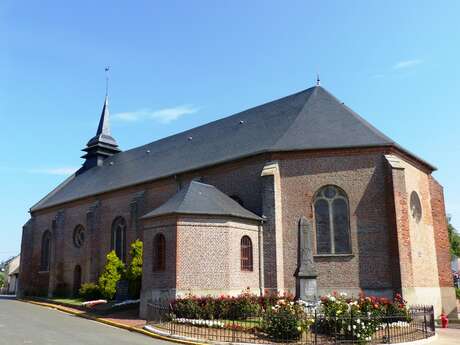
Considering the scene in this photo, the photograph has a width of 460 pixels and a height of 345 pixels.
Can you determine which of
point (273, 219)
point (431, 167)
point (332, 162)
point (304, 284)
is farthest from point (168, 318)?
point (431, 167)

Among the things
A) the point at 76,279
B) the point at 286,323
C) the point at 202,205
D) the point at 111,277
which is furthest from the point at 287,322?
the point at 76,279

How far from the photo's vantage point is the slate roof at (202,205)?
64.0 feet

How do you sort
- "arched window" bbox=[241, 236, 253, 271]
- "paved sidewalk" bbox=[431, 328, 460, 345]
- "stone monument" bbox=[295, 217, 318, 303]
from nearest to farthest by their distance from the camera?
"paved sidewalk" bbox=[431, 328, 460, 345]
"stone monument" bbox=[295, 217, 318, 303]
"arched window" bbox=[241, 236, 253, 271]

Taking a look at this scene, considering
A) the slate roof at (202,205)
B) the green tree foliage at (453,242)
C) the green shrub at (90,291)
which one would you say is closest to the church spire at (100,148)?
the green shrub at (90,291)

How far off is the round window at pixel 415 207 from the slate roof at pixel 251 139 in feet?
6.99

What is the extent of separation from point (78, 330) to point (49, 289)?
19866mm

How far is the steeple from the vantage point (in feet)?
132

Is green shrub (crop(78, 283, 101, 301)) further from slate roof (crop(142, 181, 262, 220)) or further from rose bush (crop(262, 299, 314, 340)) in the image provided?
rose bush (crop(262, 299, 314, 340))

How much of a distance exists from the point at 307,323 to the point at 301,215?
27.2 ft

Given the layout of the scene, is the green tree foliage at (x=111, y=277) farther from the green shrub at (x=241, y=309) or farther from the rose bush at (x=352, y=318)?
the rose bush at (x=352, y=318)

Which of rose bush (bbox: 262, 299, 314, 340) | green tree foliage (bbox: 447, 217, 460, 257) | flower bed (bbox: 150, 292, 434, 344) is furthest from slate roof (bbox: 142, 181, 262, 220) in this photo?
green tree foliage (bbox: 447, 217, 460, 257)

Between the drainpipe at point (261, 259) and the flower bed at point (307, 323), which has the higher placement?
the drainpipe at point (261, 259)

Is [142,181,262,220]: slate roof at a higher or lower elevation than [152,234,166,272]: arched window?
higher

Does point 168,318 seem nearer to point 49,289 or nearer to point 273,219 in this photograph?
point 273,219
